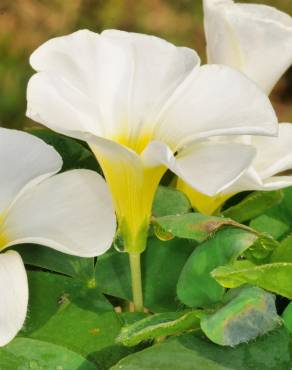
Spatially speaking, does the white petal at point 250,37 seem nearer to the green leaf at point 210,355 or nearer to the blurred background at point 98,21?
the green leaf at point 210,355

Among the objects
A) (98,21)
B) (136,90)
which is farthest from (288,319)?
(98,21)

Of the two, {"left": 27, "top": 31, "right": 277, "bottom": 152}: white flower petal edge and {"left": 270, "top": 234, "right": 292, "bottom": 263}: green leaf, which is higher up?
{"left": 27, "top": 31, "right": 277, "bottom": 152}: white flower petal edge

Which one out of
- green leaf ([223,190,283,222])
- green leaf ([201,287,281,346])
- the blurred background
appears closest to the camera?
green leaf ([201,287,281,346])

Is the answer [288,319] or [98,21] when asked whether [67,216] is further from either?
[98,21]

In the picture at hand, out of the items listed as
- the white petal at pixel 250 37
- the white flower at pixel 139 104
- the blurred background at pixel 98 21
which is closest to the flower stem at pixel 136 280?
the white flower at pixel 139 104

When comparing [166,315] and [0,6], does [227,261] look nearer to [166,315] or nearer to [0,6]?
[166,315]

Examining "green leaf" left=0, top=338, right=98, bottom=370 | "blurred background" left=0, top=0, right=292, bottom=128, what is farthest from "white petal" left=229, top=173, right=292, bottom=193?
"blurred background" left=0, top=0, right=292, bottom=128

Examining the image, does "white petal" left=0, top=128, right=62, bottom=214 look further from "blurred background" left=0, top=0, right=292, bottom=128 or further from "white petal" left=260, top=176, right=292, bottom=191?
"blurred background" left=0, top=0, right=292, bottom=128
